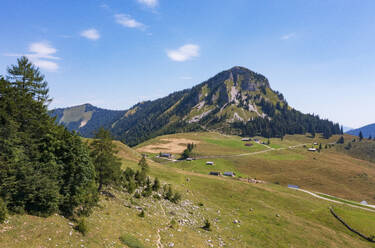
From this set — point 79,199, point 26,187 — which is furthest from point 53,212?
point 26,187

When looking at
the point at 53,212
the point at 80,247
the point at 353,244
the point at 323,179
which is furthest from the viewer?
the point at 323,179

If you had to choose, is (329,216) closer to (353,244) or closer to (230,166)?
(353,244)

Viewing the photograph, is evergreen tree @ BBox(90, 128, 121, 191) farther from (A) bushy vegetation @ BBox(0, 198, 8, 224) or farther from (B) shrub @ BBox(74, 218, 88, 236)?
(A) bushy vegetation @ BBox(0, 198, 8, 224)

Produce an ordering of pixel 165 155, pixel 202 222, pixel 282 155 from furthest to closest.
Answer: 1. pixel 282 155
2. pixel 165 155
3. pixel 202 222

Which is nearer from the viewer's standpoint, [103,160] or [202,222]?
[103,160]

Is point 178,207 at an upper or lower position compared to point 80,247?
lower

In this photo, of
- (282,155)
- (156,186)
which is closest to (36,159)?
(156,186)

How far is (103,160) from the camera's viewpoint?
39.5 metres

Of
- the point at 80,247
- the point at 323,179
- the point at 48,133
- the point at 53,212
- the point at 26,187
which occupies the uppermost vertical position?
the point at 48,133

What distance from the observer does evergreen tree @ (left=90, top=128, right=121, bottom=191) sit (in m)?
39.1

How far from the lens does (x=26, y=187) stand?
75.0ft

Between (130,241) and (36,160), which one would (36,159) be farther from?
(130,241)

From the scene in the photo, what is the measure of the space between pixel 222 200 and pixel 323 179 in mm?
101045

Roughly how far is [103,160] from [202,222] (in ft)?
82.5
